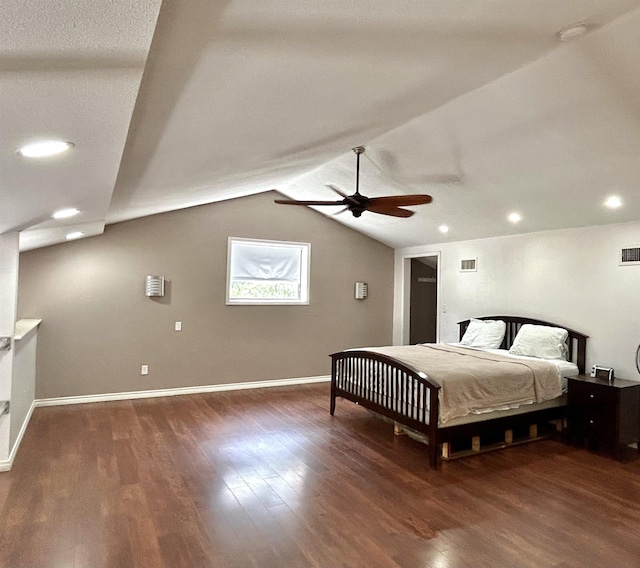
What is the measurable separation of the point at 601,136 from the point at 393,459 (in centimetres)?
312

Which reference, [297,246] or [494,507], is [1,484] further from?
[297,246]

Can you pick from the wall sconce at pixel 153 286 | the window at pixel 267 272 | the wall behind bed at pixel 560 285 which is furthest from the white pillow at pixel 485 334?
the wall sconce at pixel 153 286

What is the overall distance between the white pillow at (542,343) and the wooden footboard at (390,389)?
5.83 ft

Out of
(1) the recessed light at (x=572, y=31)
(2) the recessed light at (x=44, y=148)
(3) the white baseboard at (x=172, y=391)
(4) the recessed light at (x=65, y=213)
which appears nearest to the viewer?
(2) the recessed light at (x=44, y=148)

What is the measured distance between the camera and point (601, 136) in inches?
133

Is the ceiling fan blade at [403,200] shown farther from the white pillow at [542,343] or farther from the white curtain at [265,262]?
the white curtain at [265,262]

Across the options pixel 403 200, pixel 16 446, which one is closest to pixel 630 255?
pixel 403 200

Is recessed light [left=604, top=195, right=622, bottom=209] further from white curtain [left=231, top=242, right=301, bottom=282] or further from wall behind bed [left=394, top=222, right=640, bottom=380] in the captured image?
white curtain [left=231, top=242, right=301, bottom=282]

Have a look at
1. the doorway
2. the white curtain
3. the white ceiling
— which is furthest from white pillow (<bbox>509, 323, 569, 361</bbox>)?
the white curtain

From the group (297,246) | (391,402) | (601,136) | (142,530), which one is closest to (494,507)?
(391,402)

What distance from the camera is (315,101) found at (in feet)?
8.54

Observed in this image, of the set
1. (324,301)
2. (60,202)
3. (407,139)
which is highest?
(407,139)

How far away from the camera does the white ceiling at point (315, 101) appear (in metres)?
1.32

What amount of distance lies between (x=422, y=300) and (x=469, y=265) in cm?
201
